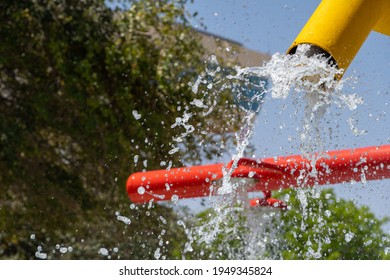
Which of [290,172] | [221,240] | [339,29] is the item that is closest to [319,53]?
[339,29]

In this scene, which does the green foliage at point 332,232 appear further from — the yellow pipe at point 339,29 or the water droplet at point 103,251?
the yellow pipe at point 339,29

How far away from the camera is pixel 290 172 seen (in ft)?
4.44

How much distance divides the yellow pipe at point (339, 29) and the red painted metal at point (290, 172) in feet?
0.99

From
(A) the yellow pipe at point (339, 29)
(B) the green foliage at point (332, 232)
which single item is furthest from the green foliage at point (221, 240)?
(A) the yellow pipe at point (339, 29)

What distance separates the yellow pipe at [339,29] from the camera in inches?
39.0

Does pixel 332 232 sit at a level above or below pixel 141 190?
above

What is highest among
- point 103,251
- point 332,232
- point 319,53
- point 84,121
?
point 84,121

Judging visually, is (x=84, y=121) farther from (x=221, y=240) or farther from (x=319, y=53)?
(x=319, y=53)

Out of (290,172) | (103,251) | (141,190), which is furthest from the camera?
(103,251)

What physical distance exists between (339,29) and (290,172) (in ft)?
1.36

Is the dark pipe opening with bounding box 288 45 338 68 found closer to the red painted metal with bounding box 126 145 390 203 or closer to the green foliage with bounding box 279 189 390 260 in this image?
the red painted metal with bounding box 126 145 390 203

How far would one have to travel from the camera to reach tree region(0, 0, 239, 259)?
9.71ft

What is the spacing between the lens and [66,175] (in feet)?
9.88
